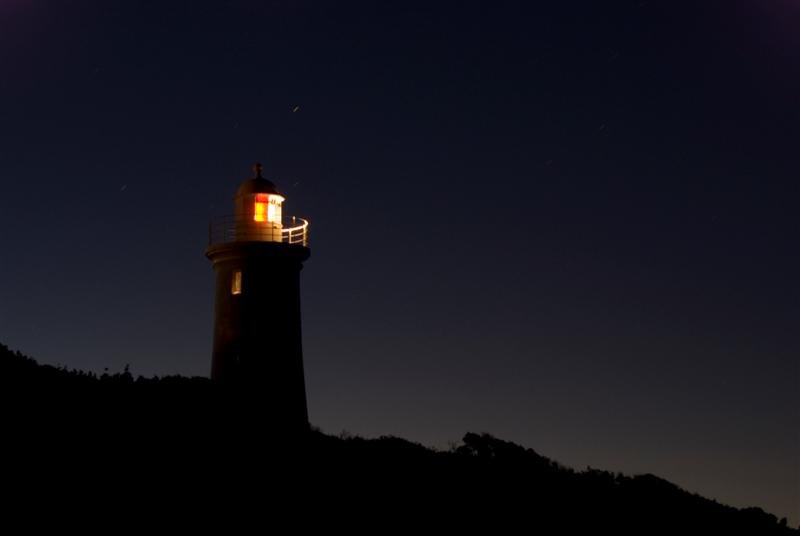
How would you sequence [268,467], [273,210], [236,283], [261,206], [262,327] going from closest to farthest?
[268,467], [262,327], [236,283], [261,206], [273,210]

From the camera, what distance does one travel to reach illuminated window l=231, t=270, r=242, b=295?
31.3 m

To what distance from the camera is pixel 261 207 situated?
3234 centimetres

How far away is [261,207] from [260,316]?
317 centimetres

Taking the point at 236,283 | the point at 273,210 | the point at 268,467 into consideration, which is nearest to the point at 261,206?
the point at 273,210

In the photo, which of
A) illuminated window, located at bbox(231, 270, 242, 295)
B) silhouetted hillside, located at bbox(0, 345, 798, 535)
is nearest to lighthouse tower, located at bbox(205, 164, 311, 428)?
illuminated window, located at bbox(231, 270, 242, 295)

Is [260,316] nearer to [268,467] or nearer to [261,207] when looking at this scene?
[261,207]

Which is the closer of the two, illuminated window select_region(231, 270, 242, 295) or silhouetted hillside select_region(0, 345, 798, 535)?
silhouetted hillside select_region(0, 345, 798, 535)

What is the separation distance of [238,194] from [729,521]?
15185 mm

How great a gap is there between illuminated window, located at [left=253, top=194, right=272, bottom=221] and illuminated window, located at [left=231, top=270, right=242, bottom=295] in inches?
65.4

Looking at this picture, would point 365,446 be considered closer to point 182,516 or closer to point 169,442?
point 169,442

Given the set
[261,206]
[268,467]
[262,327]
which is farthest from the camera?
[261,206]

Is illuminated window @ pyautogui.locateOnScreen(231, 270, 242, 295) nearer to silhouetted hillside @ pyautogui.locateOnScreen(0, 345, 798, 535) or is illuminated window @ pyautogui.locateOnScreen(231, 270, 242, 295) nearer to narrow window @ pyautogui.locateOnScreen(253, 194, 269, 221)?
narrow window @ pyautogui.locateOnScreen(253, 194, 269, 221)

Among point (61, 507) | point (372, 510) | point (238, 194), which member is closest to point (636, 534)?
point (372, 510)

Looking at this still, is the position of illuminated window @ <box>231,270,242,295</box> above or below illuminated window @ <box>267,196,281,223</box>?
below
